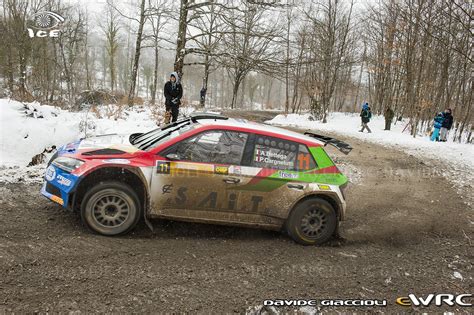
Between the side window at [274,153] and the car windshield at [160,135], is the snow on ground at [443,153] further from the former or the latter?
the car windshield at [160,135]

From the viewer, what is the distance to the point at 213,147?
4887 millimetres

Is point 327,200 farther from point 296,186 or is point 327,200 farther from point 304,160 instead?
point 304,160

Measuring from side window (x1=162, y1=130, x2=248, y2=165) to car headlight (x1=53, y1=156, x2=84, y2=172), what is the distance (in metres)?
1.15

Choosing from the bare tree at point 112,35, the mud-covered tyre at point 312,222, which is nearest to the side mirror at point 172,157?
the mud-covered tyre at point 312,222

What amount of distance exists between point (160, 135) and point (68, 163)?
1341 mm

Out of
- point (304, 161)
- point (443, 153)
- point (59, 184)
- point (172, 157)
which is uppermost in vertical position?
point (443, 153)

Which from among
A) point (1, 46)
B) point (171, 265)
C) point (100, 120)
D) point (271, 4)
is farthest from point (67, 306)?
point (1, 46)

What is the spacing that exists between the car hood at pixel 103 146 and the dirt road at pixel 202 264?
1049mm

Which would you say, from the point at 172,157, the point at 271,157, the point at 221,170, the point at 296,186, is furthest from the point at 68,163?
the point at 296,186

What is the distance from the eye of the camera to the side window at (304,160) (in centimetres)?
506

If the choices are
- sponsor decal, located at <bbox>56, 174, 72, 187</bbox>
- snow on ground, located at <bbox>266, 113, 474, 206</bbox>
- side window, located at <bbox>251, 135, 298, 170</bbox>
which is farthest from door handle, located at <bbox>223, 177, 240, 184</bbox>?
snow on ground, located at <bbox>266, 113, 474, 206</bbox>

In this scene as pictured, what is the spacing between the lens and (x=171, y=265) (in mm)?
4156

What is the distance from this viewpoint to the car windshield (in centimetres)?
497

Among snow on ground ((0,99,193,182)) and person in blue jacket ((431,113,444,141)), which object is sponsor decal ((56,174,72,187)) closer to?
snow on ground ((0,99,193,182))
